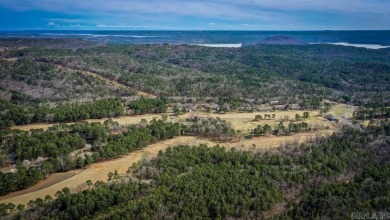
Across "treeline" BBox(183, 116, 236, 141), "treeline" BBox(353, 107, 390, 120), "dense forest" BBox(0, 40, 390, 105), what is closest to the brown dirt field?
"treeline" BBox(183, 116, 236, 141)

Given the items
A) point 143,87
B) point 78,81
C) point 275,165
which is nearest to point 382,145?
point 275,165

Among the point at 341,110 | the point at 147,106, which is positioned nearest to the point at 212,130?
the point at 147,106

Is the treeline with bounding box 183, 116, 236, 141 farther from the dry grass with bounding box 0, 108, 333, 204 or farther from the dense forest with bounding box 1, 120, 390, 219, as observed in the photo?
the dense forest with bounding box 1, 120, 390, 219

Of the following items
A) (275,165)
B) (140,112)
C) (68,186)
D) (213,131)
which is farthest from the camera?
(140,112)

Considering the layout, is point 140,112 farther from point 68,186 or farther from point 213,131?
point 68,186

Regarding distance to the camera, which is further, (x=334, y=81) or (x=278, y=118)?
(x=334, y=81)
